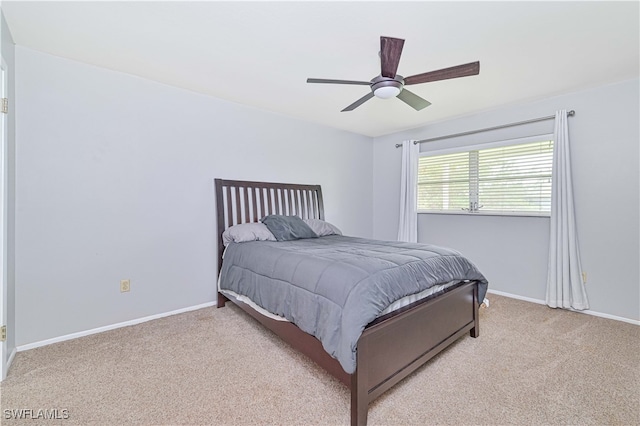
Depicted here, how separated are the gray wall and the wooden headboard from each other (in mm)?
1611

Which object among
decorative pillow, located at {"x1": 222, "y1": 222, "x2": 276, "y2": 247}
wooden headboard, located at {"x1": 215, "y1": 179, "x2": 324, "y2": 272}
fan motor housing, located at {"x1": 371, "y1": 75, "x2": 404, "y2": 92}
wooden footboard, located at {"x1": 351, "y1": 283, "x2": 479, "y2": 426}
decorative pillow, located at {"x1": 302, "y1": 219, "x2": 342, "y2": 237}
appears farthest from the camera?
decorative pillow, located at {"x1": 302, "y1": 219, "x2": 342, "y2": 237}

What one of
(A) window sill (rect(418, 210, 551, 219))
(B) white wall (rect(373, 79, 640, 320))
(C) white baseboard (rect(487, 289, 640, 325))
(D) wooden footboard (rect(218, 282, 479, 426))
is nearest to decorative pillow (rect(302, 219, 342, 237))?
(D) wooden footboard (rect(218, 282, 479, 426))

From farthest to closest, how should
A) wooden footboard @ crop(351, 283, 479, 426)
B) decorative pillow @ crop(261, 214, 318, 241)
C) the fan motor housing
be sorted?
decorative pillow @ crop(261, 214, 318, 241)
the fan motor housing
wooden footboard @ crop(351, 283, 479, 426)

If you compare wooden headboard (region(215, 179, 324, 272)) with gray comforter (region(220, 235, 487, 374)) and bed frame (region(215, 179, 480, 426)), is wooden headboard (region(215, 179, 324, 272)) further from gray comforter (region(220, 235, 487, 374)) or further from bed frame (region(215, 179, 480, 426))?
bed frame (region(215, 179, 480, 426))

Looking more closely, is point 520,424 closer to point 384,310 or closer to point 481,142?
point 384,310

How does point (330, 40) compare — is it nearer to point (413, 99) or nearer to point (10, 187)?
point (413, 99)

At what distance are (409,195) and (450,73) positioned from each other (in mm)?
2722

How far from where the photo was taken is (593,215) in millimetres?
3082

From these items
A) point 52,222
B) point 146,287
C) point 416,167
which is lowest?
point 146,287

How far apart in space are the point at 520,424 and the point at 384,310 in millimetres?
881

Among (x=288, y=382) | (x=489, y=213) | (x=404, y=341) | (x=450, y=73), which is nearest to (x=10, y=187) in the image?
(x=288, y=382)

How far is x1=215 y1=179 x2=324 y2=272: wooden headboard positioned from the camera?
3322 mm

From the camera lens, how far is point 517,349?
2.27m

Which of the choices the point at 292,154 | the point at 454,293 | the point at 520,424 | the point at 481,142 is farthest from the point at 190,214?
the point at 481,142
